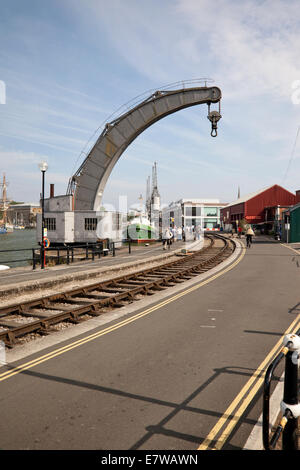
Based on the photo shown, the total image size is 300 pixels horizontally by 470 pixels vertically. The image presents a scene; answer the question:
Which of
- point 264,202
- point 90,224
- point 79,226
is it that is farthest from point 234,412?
point 264,202

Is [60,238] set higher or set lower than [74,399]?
higher

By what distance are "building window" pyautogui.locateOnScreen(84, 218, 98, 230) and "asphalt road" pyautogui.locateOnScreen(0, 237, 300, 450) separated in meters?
17.3

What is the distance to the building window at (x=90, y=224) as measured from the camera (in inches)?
1002

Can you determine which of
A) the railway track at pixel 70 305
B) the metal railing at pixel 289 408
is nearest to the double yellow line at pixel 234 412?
the metal railing at pixel 289 408

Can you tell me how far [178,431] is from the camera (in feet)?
12.3

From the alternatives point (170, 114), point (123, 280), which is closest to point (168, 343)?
point (123, 280)

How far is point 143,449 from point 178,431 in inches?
19.4

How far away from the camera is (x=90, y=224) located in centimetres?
2553

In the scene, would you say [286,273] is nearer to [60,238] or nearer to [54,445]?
[54,445]

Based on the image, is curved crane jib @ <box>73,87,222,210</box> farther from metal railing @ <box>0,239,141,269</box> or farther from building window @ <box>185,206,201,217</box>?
building window @ <box>185,206,201,217</box>

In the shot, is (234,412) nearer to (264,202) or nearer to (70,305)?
(70,305)

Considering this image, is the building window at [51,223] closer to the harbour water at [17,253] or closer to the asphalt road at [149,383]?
the harbour water at [17,253]

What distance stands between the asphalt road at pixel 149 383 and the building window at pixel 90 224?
17.3 m
